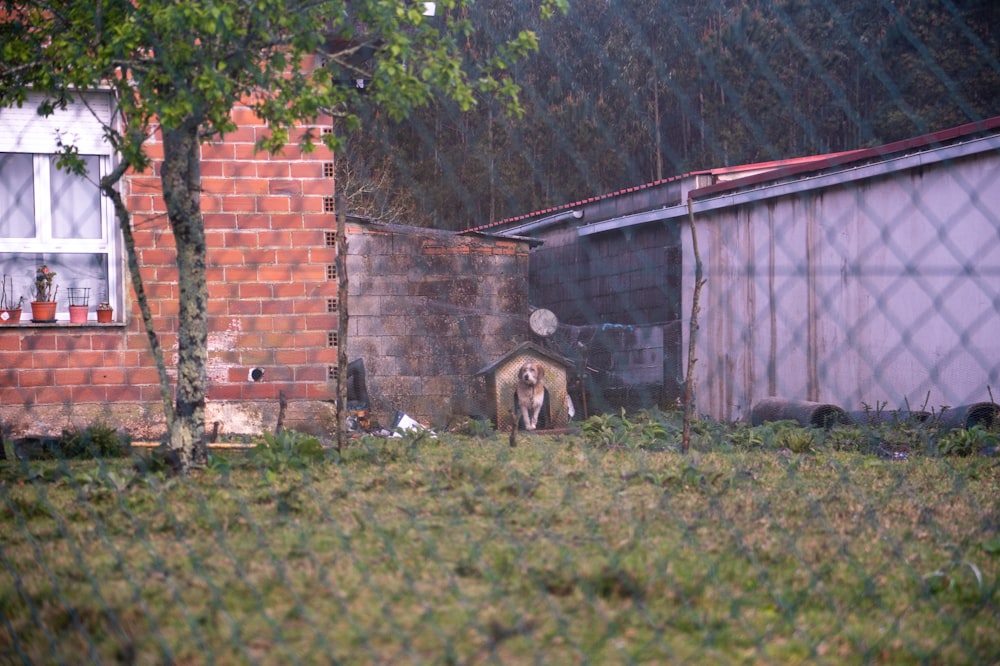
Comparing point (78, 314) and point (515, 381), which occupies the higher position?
point (78, 314)

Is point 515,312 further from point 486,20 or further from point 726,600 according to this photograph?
point 486,20

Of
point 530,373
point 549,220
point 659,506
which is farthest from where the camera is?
point 549,220

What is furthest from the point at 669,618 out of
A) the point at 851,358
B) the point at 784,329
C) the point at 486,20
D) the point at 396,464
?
the point at 486,20

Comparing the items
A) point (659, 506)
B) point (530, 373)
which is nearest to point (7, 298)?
point (530, 373)

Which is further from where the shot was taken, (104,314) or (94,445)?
(104,314)

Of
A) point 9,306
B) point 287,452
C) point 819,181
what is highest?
point 819,181

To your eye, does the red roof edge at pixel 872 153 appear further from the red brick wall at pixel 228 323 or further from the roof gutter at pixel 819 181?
the red brick wall at pixel 228 323

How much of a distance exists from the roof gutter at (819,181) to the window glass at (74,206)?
11.5ft

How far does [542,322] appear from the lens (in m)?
9.07

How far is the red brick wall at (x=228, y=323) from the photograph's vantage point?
6.14 m

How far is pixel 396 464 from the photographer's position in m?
4.33

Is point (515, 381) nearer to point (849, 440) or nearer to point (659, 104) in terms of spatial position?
point (849, 440)

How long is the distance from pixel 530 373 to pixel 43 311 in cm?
324

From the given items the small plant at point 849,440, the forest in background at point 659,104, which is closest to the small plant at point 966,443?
the small plant at point 849,440
